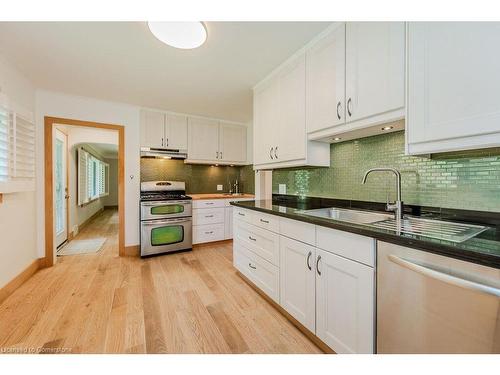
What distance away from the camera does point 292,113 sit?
6.57 feet

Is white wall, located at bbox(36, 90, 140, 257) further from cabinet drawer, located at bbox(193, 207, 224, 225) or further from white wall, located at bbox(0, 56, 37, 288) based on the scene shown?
cabinet drawer, located at bbox(193, 207, 224, 225)

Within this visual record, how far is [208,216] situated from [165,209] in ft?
2.40

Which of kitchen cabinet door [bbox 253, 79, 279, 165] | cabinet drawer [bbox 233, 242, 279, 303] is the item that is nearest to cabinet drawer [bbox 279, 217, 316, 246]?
cabinet drawer [bbox 233, 242, 279, 303]

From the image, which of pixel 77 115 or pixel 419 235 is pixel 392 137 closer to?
pixel 419 235

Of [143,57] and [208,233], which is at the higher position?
[143,57]

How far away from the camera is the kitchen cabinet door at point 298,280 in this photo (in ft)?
A: 4.71

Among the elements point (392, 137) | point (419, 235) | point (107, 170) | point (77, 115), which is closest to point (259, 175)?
point (392, 137)

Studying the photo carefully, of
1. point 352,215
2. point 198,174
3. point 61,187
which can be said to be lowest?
point 352,215

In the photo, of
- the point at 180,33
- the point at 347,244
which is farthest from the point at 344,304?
the point at 180,33

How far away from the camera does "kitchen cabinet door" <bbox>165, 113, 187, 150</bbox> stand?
11.6 feet

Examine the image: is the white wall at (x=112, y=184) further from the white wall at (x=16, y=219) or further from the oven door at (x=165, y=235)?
the oven door at (x=165, y=235)

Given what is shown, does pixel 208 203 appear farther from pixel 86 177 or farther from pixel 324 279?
pixel 86 177

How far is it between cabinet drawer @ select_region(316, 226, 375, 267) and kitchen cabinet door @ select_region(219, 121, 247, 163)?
9.77 ft

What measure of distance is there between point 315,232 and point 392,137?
3.04 ft
